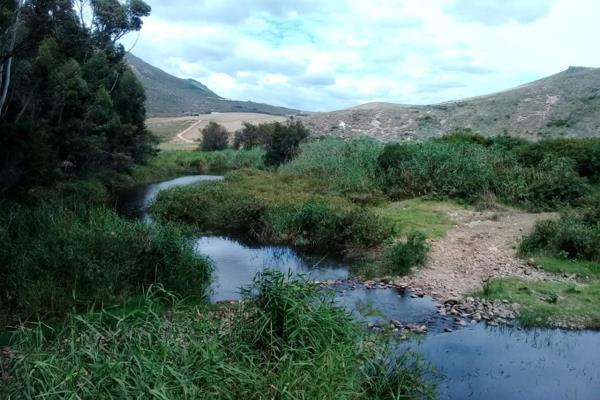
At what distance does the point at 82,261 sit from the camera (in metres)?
8.90

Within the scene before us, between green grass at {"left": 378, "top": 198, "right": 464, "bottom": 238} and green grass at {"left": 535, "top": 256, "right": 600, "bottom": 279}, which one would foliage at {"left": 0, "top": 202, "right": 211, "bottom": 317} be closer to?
green grass at {"left": 378, "top": 198, "right": 464, "bottom": 238}

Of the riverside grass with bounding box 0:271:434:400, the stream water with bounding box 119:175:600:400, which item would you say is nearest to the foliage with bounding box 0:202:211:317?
the stream water with bounding box 119:175:600:400

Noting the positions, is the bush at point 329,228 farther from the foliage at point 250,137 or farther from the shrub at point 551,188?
the foliage at point 250,137

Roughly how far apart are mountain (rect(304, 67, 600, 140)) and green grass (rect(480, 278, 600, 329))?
2596 centimetres

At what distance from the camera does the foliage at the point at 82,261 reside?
8.27m

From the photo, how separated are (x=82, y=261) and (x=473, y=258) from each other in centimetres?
880

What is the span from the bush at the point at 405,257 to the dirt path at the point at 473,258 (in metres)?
0.24

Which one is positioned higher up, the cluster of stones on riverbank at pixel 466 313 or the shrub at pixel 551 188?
the shrub at pixel 551 188

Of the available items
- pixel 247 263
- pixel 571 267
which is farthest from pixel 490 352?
pixel 247 263

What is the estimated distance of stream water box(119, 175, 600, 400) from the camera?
6.77m

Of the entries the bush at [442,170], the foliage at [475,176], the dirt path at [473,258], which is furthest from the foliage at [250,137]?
the dirt path at [473,258]

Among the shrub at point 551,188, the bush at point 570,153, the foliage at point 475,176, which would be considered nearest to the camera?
the shrub at point 551,188

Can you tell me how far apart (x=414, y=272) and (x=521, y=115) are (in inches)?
1351

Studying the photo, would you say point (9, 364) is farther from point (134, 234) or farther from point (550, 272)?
point (550, 272)
